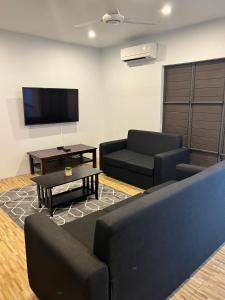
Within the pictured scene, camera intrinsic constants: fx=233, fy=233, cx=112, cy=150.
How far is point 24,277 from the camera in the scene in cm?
202

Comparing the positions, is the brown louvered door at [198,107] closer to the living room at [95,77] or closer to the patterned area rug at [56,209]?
the living room at [95,77]

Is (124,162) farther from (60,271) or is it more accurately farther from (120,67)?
(60,271)

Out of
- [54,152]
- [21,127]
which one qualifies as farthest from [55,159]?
[21,127]

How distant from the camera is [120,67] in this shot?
513cm

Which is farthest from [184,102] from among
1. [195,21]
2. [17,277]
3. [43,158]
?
[17,277]

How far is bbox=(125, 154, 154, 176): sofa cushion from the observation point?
12.0 feet

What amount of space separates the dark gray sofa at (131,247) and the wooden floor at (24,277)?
0.38 ft

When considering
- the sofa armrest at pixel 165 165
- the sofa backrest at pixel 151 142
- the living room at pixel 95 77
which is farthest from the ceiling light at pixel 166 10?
the sofa armrest at pixel 165 165

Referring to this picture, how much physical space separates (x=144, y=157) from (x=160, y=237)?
2851 mm

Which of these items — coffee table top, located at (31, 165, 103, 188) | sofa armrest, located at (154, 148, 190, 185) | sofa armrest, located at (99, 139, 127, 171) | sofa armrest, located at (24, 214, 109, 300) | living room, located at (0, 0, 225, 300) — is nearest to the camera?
sofa armrest, located at (24, 214, 109, 300)

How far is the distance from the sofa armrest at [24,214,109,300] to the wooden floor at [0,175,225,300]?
27 centimetres

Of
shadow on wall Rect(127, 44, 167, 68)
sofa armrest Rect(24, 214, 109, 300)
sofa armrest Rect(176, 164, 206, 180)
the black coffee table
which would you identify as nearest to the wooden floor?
sofa armrest Rect(24, 214, 109, 300)

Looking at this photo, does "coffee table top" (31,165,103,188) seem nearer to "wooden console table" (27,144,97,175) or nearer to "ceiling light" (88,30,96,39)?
"wooden console table" (27,144,97,175)

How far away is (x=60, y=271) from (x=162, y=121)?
3703 mm
